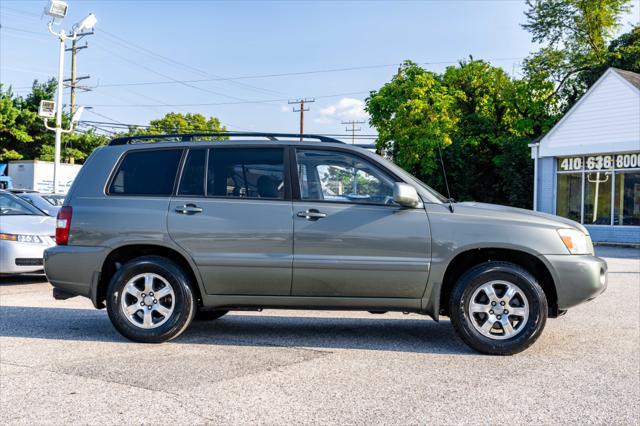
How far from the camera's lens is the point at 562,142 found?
26594mm

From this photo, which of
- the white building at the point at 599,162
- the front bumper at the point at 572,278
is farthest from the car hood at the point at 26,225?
the white building at the point at 599,162

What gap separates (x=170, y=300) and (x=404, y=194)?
7.59ft

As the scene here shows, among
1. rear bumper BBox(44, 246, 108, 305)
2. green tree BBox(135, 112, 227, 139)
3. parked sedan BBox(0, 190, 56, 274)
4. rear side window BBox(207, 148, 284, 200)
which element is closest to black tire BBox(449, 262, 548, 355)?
rear side window BBox(207, 148, 284, 200)

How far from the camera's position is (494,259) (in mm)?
5910

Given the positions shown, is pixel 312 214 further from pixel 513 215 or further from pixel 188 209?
pixel 513 215

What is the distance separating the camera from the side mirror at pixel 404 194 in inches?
219

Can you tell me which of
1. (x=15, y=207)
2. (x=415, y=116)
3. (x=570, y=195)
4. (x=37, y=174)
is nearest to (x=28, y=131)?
(x=37, y=174)

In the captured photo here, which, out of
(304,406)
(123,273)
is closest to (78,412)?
(304,406)

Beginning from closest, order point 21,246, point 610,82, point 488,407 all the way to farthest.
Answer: point 488,407 → point 21,246 → point 610,82

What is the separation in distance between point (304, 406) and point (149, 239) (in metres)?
2.53

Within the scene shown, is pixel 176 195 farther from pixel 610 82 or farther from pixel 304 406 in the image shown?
pixel 610 82

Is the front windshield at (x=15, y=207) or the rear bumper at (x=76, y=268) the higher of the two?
the front windshield at (x=15, y=207)

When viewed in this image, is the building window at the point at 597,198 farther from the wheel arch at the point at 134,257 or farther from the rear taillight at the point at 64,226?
the rear taillight at the point at 64,226

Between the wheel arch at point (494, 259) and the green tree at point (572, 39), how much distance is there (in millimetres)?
35592
